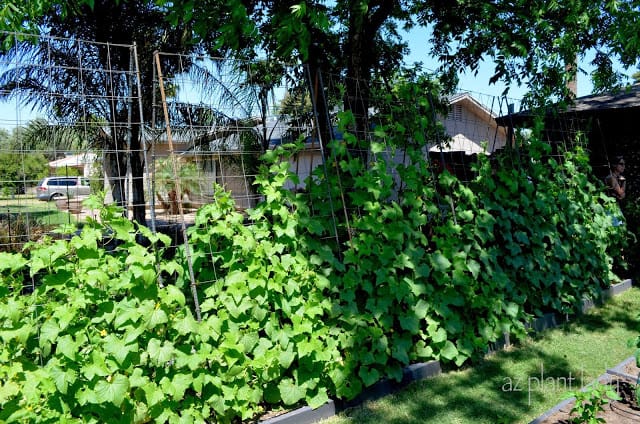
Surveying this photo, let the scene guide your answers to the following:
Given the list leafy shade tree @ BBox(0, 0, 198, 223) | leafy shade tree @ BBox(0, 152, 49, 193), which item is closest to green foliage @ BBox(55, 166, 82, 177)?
leafy shade tree @ BBox(0, 152, 49, 193)

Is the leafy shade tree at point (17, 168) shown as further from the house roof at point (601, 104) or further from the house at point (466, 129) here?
the house roof at point (601, 104)

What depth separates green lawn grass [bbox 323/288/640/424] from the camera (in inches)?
125

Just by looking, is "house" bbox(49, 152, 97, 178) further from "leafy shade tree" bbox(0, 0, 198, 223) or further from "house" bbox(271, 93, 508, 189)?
"house" bbox(271, 93, 508, 189)

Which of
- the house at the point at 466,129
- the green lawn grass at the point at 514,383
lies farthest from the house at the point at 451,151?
the green lawn grass at the point at 514,383

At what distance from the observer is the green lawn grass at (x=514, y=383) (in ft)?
10.4

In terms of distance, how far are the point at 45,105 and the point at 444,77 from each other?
579cm

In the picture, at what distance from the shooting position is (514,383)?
3.60 m

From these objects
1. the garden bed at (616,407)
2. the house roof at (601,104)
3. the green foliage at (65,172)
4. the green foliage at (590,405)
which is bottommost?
the garden bed at (616,407)

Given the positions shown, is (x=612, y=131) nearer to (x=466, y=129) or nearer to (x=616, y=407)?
(x=466, y=129)

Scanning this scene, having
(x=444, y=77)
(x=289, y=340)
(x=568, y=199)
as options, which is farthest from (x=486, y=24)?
(x=289, y=340)

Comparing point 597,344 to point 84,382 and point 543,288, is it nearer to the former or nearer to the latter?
point 543,288

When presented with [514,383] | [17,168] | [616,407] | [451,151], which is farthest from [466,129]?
[17,168]

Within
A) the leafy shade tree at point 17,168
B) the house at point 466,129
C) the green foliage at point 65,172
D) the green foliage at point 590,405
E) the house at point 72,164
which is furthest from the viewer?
the house at point 466,129

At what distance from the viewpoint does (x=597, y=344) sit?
429 centimetres
